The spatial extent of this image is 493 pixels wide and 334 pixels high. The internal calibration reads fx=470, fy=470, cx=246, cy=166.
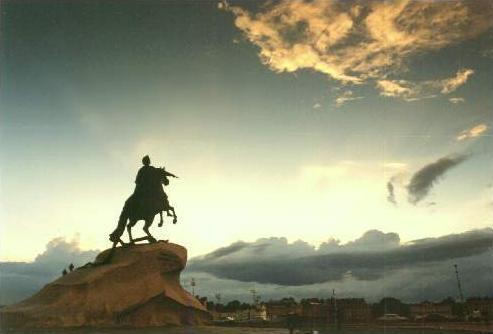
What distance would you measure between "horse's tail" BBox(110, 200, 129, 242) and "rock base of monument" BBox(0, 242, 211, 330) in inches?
13.7

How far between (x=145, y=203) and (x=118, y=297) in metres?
2.49

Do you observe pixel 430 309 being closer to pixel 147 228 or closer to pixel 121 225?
pixel 147 228

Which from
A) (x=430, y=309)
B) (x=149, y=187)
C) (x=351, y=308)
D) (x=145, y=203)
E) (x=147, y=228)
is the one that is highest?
Result: (x=149, y=187)

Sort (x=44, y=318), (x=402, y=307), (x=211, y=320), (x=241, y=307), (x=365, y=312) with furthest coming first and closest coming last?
1. (x=241, y=307)
2. (x=402, y=307)
3. (x=365, y=312)
4. (x=211, y=320)
5. (x=44, y=318)

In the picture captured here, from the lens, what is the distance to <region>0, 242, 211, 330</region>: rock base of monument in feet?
35.3

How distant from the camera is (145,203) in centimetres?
1249

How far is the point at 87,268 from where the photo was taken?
1212cm

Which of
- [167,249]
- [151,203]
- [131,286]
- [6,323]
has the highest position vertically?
[151,203]

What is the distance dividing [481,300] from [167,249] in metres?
59.6

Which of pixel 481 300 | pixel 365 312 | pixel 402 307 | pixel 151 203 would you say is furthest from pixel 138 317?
pixel 481 300

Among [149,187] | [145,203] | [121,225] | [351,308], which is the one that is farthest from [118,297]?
[351,308]

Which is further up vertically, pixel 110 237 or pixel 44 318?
pixel 110 237

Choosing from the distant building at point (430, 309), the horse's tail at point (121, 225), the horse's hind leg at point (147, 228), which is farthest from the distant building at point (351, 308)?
the horse's tail at point (121, 225)

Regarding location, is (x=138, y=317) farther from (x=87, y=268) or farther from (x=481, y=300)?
(x=481, y=300)
